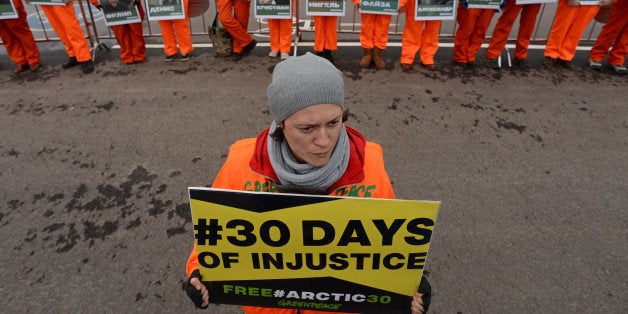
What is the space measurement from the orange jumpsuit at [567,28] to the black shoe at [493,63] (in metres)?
0.75

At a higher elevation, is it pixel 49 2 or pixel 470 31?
pixel 49 2

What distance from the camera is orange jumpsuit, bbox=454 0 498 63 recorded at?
5.62 meters

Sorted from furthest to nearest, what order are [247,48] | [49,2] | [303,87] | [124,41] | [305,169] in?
[247,48] < [124,41] < [49,2] < [305,169] < [303,87]

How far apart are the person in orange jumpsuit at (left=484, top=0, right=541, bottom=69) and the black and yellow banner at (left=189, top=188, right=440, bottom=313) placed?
5578 millimetres

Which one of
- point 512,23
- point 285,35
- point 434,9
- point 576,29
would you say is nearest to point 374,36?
point 434,9

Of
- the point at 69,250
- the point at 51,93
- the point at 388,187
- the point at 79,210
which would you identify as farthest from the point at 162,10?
the point at 388,187

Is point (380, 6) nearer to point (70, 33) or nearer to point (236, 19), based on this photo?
point (236, 19)

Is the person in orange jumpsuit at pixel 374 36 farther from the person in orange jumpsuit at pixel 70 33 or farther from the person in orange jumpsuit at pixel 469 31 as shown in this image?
the person in orange jumpsuit at pixel 70 33

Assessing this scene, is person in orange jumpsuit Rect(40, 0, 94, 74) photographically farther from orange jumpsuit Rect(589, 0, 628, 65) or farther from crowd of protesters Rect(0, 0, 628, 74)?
orange jumpsuit Rect(589, 0, 628, 65)

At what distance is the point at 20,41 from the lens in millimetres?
6051

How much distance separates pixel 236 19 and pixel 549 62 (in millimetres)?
5345

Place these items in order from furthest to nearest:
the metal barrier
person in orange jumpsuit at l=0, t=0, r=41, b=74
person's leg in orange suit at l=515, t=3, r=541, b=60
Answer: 1. the metal barrier
2. person in orange jumpsuit at l=0, t=0, r=41, b=74
3. person's leg in orange suit at l=515, t=3, r=541, b=60

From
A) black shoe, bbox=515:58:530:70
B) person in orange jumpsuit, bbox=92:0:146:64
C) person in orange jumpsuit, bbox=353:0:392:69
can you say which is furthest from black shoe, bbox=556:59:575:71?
person in orange jumpsuit, bbox=92:0:146:64

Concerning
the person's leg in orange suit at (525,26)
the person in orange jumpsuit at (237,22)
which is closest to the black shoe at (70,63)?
the person in orange jumpsuit at (237,22)
